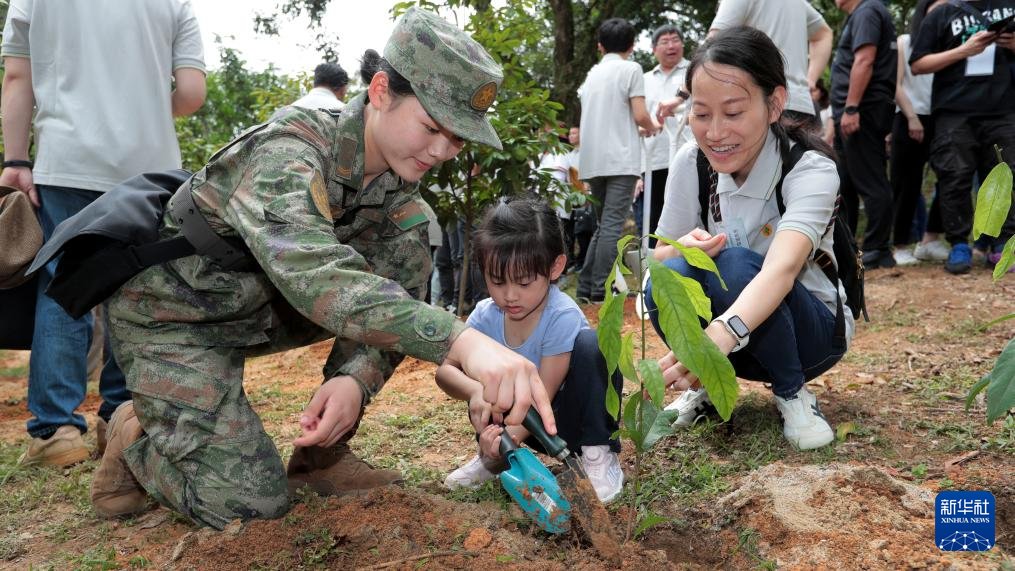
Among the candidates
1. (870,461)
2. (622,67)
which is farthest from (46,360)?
(622,67)

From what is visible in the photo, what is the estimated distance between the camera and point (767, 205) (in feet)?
8.11

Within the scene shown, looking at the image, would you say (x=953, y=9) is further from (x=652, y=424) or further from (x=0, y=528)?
(x=0, y=528)

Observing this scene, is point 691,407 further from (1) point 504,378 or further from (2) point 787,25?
(2) point 787,25

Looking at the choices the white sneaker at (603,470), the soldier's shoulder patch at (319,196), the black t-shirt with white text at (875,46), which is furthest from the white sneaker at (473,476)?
the black t-shirt with white text at (875,46)

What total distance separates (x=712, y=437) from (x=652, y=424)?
0.91m

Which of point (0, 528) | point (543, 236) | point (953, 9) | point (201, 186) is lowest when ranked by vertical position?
point (0, 528)

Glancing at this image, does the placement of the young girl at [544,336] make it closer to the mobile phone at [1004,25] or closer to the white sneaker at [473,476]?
the white sneaker at [473,476]

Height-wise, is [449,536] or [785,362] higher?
[785,362]

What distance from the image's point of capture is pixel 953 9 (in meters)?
4.89

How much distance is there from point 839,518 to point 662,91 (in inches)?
178

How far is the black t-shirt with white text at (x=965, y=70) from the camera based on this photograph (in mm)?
4746

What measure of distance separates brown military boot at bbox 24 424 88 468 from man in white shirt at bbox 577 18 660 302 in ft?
11.7

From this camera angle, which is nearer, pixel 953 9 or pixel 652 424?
pixel 652 424

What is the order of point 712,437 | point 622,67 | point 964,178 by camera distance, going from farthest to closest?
point 622,67 → point 964,178 → point 712,437
